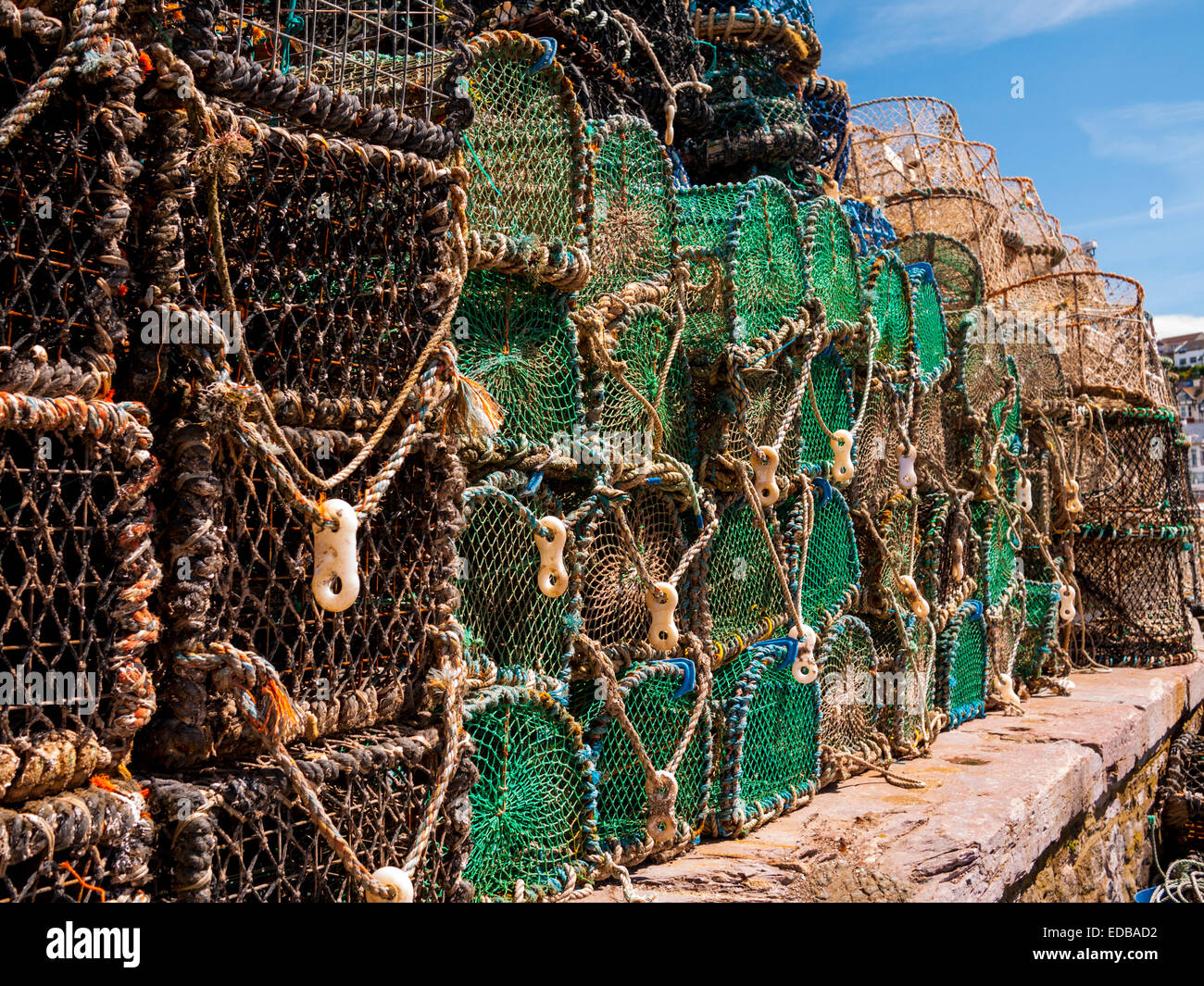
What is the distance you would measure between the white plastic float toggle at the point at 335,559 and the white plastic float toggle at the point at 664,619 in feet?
4.65

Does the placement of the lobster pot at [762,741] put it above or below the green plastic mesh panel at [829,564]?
below

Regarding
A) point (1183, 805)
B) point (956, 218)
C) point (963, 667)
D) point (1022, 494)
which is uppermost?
point (956, 218)

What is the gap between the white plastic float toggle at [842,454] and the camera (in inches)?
159

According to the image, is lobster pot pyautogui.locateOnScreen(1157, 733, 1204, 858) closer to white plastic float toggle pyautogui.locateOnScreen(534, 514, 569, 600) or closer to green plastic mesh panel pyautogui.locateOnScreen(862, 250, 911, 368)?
green plastic mesh panel pyautogui.locateOnScreen(862, 250, 911, 368)

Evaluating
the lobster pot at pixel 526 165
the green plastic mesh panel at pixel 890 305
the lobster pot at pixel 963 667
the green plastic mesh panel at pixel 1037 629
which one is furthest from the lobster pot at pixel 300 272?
the green plastic mesh panel at pixel 1037 629

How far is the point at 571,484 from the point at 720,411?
30.8 inches

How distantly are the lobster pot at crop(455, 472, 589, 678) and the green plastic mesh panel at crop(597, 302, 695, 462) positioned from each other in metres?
0.38

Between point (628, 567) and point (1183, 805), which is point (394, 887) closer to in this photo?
point (628, 567)

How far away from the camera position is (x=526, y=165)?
2779 millimetres

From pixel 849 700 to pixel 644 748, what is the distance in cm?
149

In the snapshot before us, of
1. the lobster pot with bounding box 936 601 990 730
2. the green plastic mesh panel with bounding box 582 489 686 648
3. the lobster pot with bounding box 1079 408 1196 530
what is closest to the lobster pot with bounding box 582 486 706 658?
the green plastic mesh panel with bounding box 582 489 686 648

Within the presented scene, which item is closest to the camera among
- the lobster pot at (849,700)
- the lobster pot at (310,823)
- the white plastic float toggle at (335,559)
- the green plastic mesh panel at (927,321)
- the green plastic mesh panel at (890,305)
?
the lobster pot at (310,823)

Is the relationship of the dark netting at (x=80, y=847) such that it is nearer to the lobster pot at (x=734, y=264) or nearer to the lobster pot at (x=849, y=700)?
the lobster pot at (x=734, y=264)

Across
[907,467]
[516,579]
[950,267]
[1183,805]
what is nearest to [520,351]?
[516,579]
